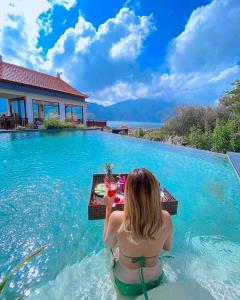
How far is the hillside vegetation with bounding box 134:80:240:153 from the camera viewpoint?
31.9ft

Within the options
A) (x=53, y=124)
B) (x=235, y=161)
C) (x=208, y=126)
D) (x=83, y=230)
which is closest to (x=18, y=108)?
(x=53, y=124)

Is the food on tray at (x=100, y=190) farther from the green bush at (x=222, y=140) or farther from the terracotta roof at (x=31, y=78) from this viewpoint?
the terracotta roof at (x=31, y=78)

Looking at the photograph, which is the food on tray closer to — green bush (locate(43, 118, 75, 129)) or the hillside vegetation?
the hillside vegetation

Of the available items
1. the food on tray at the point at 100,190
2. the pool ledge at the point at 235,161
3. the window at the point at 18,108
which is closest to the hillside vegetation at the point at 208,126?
the pool ledge at the point at 235,161

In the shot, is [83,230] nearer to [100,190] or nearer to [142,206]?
[100,190]

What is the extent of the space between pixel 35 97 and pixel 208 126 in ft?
49.7

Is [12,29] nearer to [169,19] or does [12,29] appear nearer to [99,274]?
[169,19]

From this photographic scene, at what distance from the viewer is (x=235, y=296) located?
2.23 metres

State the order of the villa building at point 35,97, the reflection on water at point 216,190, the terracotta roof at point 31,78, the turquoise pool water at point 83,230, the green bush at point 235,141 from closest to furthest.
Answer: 1. the turquoise pool water at point 83,230
2. the reflection on water at point 216,190
3. the green bush at point 235,141
4. the villa building at point 35,97
5. the terracotta roof at point 31,78

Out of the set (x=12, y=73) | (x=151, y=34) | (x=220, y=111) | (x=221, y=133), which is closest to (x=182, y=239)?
(x=221, y=133)

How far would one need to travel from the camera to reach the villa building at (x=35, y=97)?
1769cm

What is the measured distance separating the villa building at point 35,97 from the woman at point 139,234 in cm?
1799

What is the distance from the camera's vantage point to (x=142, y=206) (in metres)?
1.51

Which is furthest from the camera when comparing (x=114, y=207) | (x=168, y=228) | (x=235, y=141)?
(x=235, y=141)
